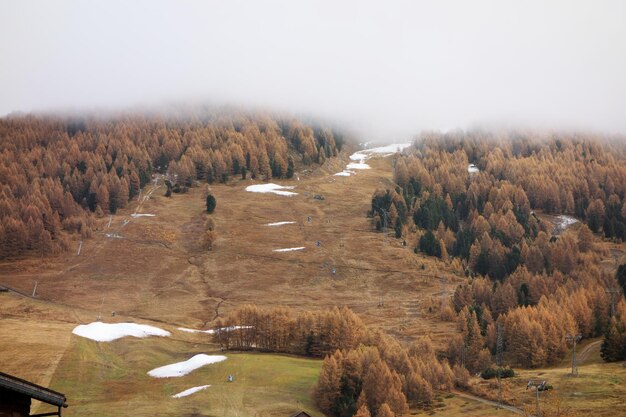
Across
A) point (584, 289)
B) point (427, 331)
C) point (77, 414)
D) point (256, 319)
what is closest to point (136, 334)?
point (256, 319)

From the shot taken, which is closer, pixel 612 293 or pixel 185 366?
pixel 185 366

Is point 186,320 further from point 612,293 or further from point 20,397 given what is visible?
point 20,397

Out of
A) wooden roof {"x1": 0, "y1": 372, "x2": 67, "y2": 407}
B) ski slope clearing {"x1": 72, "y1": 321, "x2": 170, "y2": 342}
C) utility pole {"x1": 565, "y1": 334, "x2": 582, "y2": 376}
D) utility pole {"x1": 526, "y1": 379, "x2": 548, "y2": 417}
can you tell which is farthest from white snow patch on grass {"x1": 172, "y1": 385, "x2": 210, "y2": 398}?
wooden roof {"x1": 0, "y1": 372, "x2": 67, "y2": 407}

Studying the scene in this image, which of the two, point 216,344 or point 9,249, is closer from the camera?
point 216,344

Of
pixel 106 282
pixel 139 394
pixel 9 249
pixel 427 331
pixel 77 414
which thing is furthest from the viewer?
pixel 9 249

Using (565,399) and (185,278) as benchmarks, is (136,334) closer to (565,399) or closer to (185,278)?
(185,278)

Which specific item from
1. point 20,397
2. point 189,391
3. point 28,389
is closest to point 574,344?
point 189,391

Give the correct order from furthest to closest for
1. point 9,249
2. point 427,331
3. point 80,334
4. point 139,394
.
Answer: point 9,249
point 427,331
point 80,334
point 139,394

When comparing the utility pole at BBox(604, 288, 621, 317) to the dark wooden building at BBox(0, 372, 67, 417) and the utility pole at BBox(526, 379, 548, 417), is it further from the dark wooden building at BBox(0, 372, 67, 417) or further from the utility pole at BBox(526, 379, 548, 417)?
the dark wooden building at BBox(0, 372, 67, 417)

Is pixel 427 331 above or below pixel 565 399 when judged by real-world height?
below
